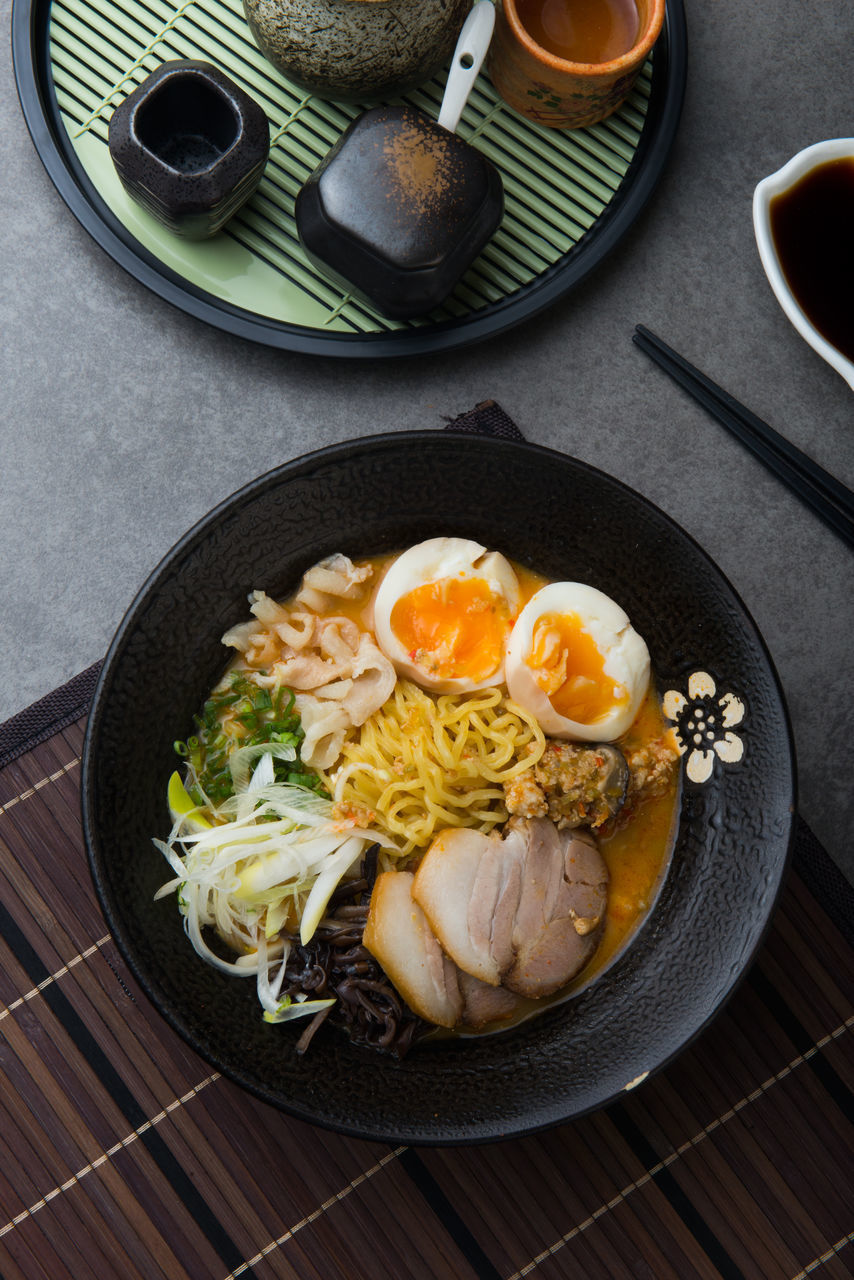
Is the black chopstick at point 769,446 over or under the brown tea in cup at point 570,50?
under

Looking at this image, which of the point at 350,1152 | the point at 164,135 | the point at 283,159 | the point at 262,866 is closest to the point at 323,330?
the point at 283,159

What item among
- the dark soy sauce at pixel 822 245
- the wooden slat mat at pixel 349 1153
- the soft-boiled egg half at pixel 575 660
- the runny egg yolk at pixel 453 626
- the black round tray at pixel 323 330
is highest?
the black round tray at pixel 323 330

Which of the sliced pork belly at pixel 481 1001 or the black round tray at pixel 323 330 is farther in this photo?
the black round tray at pixel 323 330

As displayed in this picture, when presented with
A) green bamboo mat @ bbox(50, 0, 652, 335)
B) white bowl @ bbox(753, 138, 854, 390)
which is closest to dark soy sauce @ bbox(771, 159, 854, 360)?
white bowl @ bbox(753, 138, 854, 390)

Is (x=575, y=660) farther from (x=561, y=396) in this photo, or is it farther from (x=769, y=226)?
(x=769, y=226)

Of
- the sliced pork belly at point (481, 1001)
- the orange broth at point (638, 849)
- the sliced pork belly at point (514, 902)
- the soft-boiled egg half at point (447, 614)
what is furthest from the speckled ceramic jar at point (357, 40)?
the sliced pork belly at point (481, 1001)

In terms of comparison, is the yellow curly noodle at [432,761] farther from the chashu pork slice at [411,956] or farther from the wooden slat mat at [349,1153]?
the wooden slat mat at [349,1153]

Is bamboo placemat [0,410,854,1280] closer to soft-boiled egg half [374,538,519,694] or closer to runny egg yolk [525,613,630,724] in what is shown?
runny egg yolk [525,613,630,724]
